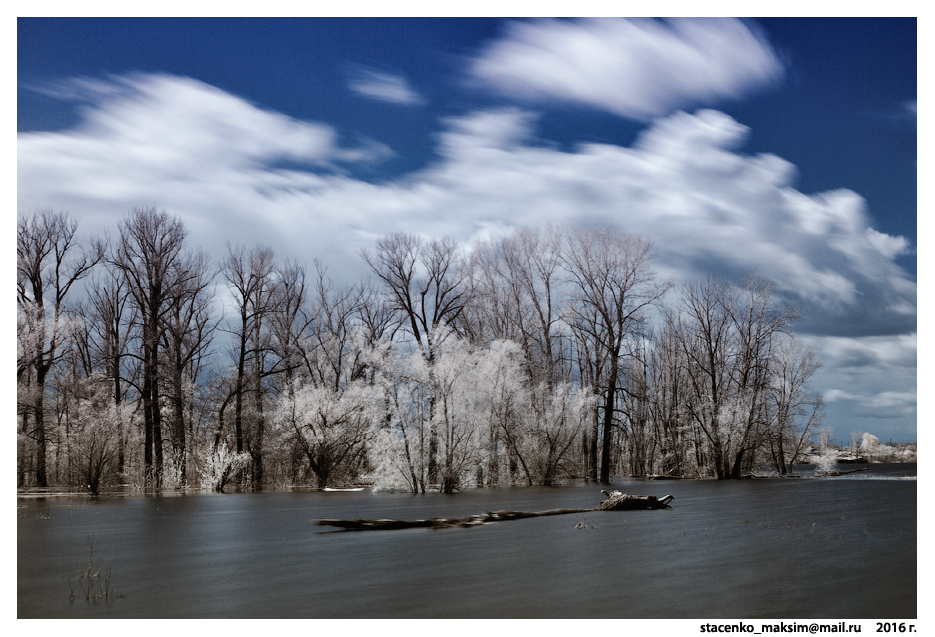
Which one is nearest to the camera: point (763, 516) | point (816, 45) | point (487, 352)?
point (816, 45)

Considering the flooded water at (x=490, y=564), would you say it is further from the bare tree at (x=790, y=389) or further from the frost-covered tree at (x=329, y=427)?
the bare tree at (x=790, y=389)

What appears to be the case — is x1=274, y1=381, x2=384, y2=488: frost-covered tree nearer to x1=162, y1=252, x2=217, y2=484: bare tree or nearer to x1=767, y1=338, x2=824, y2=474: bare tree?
x1=162, y1=252, x2=217, y2=484: bare tree

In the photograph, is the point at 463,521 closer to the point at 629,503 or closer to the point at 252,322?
the point at 629,503

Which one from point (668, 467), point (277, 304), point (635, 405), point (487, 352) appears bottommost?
point (668, 467)

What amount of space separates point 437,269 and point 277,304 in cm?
939

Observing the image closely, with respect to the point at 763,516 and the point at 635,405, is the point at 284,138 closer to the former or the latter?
the point at 763,516

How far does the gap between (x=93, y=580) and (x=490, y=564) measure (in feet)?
20.1

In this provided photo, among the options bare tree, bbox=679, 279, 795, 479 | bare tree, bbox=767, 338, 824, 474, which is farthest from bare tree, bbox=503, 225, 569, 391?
bare tree, bbox=767, 338, 824, 474

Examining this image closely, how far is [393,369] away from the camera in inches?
1067

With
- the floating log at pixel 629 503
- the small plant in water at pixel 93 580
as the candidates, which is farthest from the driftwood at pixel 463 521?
the small plant in water at pixel 93 580

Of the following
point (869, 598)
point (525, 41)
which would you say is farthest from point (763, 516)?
point (525, 41)

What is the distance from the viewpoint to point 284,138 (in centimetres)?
1772

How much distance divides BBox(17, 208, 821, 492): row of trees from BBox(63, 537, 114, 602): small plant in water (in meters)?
14.6

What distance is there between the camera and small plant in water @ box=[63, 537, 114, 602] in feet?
32.1
